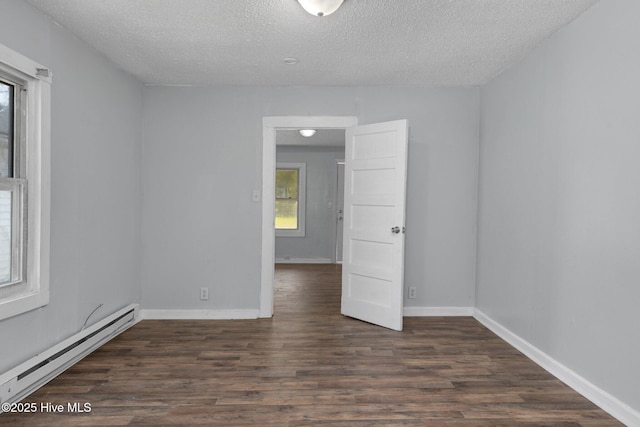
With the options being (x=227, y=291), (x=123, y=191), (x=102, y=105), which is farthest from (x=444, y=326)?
(x=102, y=105)

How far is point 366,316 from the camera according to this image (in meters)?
3.77

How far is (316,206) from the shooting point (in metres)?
7.84

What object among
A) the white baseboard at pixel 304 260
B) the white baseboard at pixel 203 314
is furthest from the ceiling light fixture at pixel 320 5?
the white baseboard at pixel 304 260

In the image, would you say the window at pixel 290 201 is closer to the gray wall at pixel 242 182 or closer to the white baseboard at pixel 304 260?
the white baseboard at pixel 304 260

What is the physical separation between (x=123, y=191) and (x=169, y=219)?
1.79 feet

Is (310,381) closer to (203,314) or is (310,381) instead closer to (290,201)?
(203,314)

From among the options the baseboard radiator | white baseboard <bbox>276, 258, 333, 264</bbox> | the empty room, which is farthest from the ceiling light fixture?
white baseboard <bbox>276, 258, 333, 264</bbox>

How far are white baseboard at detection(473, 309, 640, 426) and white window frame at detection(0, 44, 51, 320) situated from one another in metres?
3.34

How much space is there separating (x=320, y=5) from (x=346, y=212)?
7.22 feet

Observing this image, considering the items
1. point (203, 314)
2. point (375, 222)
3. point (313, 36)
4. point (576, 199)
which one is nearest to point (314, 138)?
point (375, 222)

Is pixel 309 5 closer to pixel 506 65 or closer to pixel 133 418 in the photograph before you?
pixel 506 65

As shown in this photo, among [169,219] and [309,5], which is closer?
[309,5]

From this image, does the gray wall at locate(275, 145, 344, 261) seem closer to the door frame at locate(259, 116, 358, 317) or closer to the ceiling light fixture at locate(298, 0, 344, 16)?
the door frame at locate(259, 116, 358, 317)

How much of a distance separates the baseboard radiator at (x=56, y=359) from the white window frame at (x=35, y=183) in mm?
324
